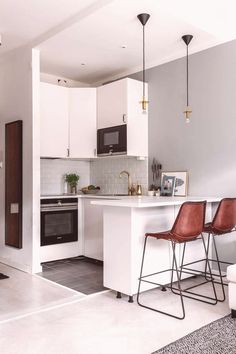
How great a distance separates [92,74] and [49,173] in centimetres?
169

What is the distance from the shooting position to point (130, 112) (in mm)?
4695

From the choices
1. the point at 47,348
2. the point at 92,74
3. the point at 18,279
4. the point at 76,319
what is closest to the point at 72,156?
the point at 92,74

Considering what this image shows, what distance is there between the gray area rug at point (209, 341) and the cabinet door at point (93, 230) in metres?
2.23

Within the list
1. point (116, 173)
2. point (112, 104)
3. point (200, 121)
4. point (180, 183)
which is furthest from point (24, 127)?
point (200, 121)

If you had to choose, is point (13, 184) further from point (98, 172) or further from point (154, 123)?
point (154, 123)

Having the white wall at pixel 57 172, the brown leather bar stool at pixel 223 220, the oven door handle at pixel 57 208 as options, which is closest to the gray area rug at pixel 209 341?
the brown leather bar stool at pixel 223 220

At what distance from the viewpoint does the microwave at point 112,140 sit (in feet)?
15.5

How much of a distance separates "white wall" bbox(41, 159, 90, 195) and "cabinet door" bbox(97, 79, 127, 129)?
2.81ft

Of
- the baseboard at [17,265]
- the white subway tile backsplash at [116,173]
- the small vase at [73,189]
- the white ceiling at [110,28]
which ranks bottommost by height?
the baseboard at [17,265]

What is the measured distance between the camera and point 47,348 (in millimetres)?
2297

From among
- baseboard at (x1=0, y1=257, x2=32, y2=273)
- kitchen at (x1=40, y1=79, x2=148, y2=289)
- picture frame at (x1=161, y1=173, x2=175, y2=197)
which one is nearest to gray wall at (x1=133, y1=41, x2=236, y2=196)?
picture frame at (x1=161, y1=173, x2=175, y2=197)

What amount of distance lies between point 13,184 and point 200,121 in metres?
2.55

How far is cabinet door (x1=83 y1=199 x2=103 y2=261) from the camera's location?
4.64 meters

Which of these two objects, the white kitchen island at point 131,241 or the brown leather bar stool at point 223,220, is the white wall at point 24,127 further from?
the brown leather bar stool at point 223,220
